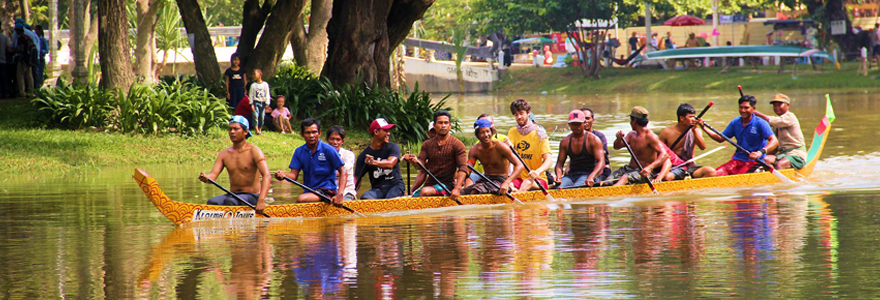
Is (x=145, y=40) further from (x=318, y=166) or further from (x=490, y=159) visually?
(x=318, y=166)

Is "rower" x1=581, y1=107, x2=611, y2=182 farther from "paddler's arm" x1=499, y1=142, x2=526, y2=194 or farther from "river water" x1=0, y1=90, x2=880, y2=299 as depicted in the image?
"paddler's arm" x1=499, y1=142, x2=526, y2=194

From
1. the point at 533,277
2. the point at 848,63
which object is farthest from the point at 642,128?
the point at 848,63

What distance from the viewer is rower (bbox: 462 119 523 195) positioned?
41.7 feet

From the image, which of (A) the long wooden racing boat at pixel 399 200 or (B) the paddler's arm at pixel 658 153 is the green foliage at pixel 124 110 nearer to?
(A) the long wooden racing boat at pixel 399 200

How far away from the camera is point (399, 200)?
40.0 ft

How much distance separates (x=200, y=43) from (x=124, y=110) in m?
6.34

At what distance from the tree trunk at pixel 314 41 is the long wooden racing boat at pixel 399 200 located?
653 inches

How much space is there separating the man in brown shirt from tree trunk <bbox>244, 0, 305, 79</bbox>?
12.6m

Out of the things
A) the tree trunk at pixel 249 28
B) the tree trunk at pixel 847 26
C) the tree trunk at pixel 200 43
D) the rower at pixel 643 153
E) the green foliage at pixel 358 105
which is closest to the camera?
the rower at pixel 643 153

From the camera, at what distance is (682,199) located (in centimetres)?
1366

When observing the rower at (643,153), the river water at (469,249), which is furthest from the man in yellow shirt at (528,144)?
the rower at (643,153)

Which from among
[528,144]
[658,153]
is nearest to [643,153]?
[658,153]

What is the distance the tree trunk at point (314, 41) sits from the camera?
29094mm

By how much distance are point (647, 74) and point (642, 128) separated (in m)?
34.3
